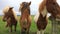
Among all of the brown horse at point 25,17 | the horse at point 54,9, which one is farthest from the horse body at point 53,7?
the brown horse at point 25,17

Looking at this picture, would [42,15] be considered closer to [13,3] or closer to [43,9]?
[43,9]

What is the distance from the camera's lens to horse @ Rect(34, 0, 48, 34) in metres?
1.97

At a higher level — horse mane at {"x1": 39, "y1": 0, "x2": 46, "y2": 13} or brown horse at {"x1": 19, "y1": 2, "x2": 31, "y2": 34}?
horse mane at {"x1": 39, "y1": 0, "x2": 46, "y2": 13}

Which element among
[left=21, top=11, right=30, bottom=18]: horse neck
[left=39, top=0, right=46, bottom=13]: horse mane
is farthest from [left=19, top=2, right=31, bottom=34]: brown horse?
[left=39, top=0, right=46, bottom=13]: horse mane

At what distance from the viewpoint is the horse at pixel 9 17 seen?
6.72 feet

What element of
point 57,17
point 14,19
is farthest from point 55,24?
point 14,19

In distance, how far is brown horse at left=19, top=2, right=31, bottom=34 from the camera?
6.53 ft

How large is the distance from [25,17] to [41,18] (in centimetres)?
16

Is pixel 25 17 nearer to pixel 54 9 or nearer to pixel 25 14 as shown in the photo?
pixel 25 14

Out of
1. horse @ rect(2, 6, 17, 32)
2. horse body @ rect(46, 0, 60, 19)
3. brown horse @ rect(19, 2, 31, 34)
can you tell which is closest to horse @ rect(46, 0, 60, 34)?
horse body @ rect(46, 0, 60, 19)

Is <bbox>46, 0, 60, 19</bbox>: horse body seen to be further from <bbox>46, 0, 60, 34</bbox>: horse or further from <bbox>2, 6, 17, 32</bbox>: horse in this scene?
<bbox>2, 6, 17, 32</bbox>: horse

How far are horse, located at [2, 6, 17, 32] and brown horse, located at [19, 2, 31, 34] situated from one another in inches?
3.4

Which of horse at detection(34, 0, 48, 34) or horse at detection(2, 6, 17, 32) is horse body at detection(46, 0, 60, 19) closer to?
horse at detection(34, 0, 48, 34)

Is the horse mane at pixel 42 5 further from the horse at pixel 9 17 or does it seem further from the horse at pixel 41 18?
the horse at pixel 9 17
